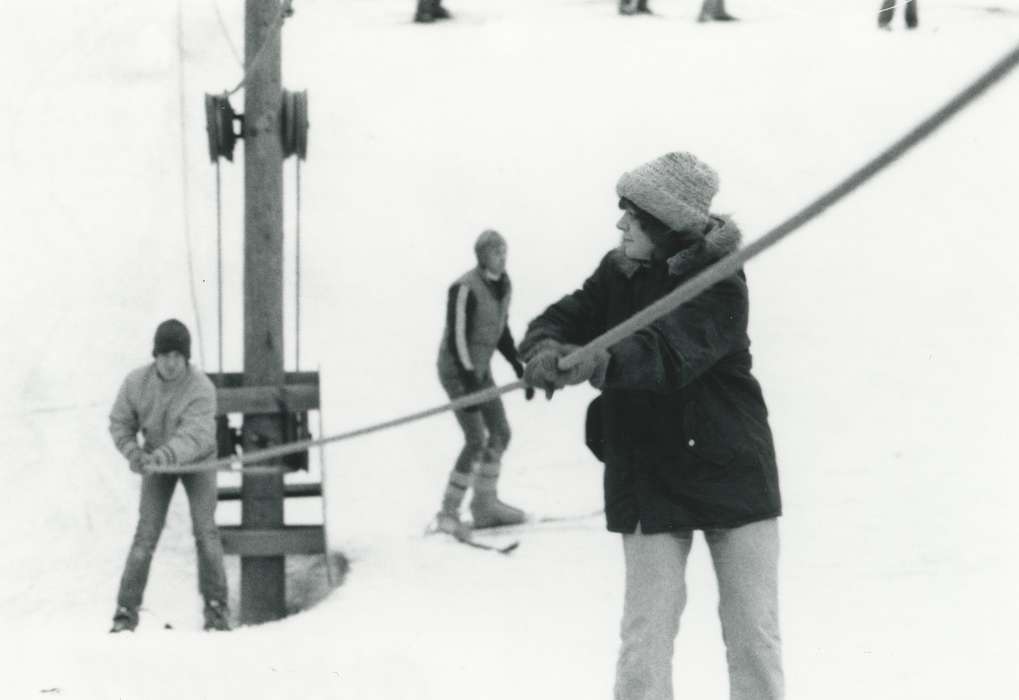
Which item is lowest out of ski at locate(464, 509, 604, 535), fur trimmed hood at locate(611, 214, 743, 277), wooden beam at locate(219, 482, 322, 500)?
ski at locate(464, 509, 604, 535)

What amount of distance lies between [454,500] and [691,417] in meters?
4.82

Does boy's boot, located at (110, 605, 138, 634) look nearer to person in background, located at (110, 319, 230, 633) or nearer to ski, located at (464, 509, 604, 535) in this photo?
person in background, located at (110, 319, 230, 633)

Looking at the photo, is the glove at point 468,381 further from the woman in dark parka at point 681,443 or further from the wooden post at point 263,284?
the woman in dark parka at point 681,443

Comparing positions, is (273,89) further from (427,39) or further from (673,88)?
(427,39)

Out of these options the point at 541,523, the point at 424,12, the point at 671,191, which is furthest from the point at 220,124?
the point at 424,12

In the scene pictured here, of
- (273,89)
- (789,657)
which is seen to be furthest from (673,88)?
(789,657)

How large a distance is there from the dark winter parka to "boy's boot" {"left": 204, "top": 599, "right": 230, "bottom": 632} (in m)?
3.76

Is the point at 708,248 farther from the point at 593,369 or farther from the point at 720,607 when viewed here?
the point at 720,607

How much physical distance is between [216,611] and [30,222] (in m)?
7.20

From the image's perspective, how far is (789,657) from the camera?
6551 mm

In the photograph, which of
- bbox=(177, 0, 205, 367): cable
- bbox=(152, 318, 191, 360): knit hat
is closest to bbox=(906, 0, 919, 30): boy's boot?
bbox=(177, 0, 205, 367): cable

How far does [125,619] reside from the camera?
24.3 ft

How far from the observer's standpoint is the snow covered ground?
6699mm

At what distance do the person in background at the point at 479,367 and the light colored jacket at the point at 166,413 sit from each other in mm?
1540
